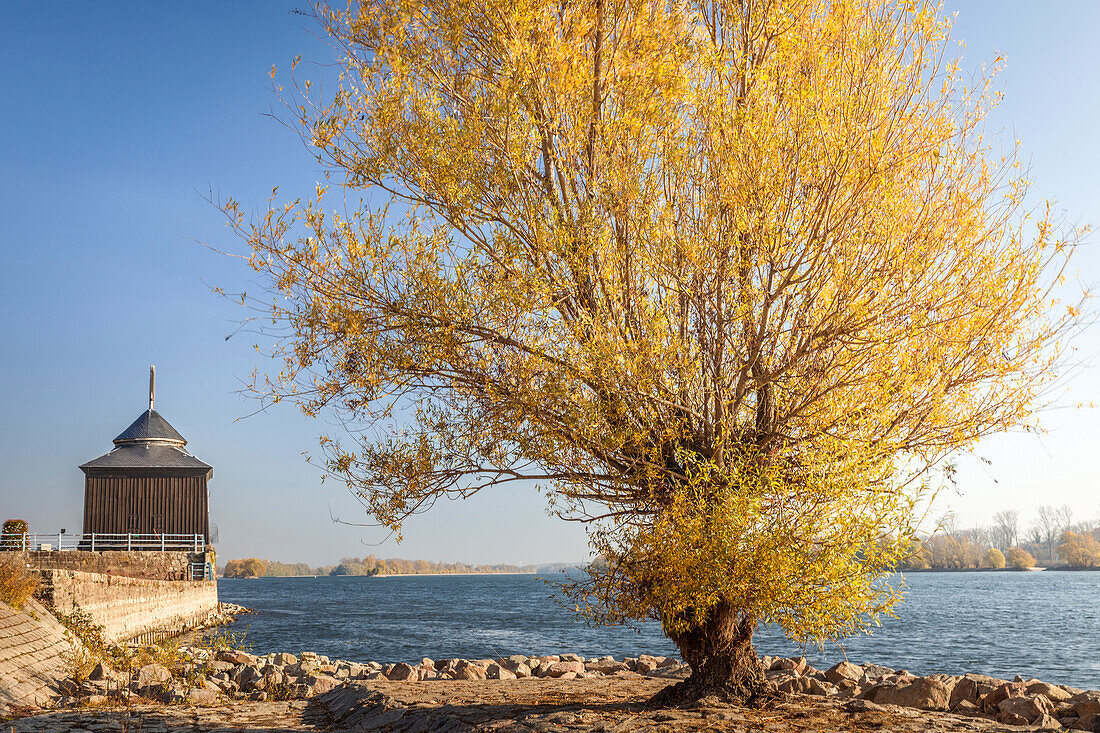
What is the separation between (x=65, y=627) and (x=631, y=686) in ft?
41.8

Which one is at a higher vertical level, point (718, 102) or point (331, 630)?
point (718, 102)

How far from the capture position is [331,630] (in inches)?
1624

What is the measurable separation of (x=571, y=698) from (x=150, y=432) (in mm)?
35981

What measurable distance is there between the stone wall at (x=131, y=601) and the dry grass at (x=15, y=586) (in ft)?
2.15

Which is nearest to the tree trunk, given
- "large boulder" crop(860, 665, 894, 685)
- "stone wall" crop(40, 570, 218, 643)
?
"large boulder" crop(860, 665, 894, 685)

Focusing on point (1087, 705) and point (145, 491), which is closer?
point (1087, 705)

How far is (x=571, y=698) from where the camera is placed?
1038 cm

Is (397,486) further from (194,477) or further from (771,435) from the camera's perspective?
(194,477)

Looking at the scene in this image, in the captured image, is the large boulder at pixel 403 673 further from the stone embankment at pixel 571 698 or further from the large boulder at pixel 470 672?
the large boulder at pixel 470 672

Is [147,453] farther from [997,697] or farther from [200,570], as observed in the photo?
[997,697]

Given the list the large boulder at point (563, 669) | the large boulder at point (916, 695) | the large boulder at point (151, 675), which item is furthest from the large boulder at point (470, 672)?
the large boulder at point (916, 695)

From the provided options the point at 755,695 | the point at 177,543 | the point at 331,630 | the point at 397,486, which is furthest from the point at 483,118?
the point at 331,630

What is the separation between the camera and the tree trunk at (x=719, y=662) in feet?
28.8

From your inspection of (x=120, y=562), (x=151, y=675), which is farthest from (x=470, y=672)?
(x=120, y=562)
